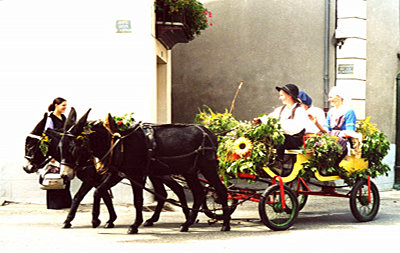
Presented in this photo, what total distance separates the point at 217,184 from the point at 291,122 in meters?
1.34

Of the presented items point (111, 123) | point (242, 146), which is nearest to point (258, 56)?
point (242, 146)

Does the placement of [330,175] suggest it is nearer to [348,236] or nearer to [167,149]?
[348,236]

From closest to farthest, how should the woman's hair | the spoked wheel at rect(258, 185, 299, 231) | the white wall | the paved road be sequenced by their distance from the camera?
the paved road
the spoked wheel at rect(258, 185, 299, 231)
the woman's hair
the white wall

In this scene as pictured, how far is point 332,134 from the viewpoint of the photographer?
8.95m

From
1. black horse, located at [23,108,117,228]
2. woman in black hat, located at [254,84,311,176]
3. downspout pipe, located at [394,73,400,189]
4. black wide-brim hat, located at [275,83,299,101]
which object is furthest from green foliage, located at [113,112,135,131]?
downspout pipe, located at [394,73,400,189]

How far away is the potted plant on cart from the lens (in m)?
11.4

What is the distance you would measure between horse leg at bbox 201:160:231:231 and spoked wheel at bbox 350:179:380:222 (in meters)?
1.93

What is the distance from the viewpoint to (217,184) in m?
8.30

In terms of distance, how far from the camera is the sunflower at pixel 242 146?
26.7ft

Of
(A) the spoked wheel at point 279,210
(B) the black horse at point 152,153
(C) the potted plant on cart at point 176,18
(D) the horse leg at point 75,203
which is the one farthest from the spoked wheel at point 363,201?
(C) the potted plant on cart at point 176,18

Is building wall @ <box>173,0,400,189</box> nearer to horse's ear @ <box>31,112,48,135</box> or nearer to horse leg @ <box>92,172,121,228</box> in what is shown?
horse's ear @ <box>31,112,48,135</box>

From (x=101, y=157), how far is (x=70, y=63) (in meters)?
3.82

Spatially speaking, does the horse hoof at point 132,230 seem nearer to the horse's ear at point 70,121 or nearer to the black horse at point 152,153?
the black horse at point 152,153

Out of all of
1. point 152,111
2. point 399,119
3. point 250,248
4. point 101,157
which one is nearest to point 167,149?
point 101,157
